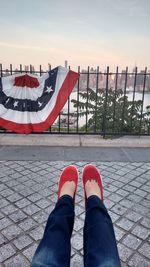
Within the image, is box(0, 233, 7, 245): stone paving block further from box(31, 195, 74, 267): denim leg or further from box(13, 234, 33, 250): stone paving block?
box(31, 195, 74, 267): denim leg

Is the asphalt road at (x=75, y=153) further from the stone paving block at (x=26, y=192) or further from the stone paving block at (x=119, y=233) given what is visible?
the stone paving block at (x=119, y=233)

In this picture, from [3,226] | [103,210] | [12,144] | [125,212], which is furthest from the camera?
[12,144]

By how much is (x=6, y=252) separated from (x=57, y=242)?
76 centimetres

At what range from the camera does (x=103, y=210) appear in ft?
6.20

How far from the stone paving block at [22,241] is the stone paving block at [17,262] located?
119mm

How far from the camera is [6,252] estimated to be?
84.3 inches

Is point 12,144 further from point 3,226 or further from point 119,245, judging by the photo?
point 119,245

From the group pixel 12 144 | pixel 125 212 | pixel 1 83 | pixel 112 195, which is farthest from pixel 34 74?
pixel 125 212

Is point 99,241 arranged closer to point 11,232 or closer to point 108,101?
point 11,232

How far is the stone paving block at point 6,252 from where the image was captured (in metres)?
2.09

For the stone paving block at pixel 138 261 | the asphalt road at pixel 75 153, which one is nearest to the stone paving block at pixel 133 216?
the stone paving block at pixel 138 261

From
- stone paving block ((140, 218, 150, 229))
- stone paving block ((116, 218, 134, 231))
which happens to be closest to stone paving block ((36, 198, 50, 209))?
stone paving block ((116, 218, 134, 231))

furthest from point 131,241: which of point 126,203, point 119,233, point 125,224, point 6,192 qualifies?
point 6,192

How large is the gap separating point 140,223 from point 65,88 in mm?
3020
